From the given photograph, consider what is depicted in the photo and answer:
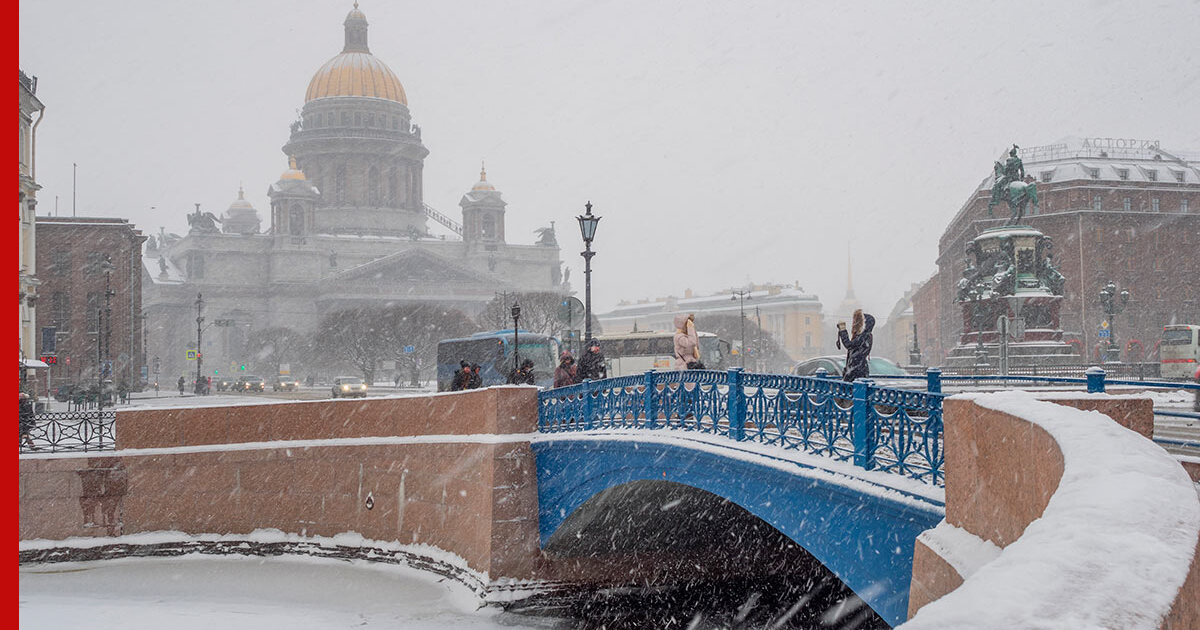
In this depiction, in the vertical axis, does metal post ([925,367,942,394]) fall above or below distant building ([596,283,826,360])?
below

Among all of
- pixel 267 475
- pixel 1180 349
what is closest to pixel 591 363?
pixel 267 475

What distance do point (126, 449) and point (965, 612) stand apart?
71.6 ft

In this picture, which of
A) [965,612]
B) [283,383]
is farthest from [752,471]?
[283,383]

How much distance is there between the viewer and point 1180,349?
38844 mm

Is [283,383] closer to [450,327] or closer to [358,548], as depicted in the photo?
[450,327]

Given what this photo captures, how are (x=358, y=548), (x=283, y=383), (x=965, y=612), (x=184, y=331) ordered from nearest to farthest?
1. (x=965, y=612)
2. (x=358, y=548)
3. (x=283, y=383)
4. (x=184, y=331)

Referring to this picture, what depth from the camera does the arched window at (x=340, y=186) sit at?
326ft

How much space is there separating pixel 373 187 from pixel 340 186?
119 inches

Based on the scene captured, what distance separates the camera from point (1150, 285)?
65.8m

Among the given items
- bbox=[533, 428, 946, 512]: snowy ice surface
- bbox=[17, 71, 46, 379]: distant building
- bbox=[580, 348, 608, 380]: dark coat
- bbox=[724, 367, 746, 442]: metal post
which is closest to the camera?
bbox=[533, 428, 946, 512]: snowy ice surface

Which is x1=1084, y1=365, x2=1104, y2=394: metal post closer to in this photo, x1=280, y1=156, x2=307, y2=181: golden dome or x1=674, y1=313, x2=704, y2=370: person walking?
x1=674, y1=313, x2=704, y2=370: person walking

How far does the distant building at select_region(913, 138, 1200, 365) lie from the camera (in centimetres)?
6412

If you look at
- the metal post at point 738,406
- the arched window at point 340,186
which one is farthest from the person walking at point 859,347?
the arched window at point 340,186

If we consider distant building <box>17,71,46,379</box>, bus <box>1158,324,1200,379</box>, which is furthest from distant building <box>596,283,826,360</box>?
distant building <box>17,71,46,379</box>
